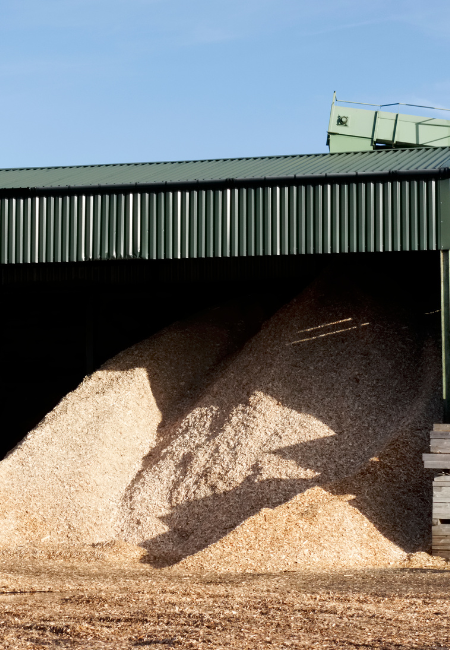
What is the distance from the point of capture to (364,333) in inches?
683

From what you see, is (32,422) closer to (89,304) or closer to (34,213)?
(89,304)

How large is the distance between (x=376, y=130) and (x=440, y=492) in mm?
15156

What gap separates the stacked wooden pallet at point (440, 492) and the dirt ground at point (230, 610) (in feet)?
2.62

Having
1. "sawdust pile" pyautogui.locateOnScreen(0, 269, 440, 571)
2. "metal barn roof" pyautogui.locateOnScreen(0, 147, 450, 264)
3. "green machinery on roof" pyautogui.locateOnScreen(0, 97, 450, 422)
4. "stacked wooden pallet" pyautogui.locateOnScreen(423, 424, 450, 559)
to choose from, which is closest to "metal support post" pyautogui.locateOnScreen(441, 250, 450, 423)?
"green machinery on roof" pyautogui.locateOnScreen(0, 97, 450, 422)

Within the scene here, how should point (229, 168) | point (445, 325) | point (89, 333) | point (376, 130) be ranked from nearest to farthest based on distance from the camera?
point (445, 325), point (229, 168), point (89, 333), point (376, 130)

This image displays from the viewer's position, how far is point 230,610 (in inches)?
328

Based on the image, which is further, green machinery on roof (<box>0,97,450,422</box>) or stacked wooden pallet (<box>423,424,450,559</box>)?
green machinery on roof (<box>0,97,450,422</box>)

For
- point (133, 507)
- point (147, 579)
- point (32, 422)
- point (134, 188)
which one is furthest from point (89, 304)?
point (147, 579)

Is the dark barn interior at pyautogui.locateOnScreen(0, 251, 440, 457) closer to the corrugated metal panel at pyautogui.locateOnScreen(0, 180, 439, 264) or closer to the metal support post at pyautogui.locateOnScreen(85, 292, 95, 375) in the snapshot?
the metal support post at pyautogui.locateOnScreen(85, 292, 95, 375)

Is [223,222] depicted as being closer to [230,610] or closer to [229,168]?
[229,168]

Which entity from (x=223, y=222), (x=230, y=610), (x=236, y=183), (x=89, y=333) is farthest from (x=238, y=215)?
(x=230, y=610)

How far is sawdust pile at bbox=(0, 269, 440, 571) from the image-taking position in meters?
12.2

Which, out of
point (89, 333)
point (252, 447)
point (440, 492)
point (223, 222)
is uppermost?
point (223, 222)

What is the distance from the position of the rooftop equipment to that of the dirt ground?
16.4 metres
